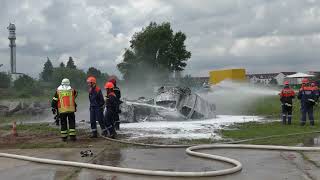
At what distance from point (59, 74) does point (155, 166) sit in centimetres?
4866

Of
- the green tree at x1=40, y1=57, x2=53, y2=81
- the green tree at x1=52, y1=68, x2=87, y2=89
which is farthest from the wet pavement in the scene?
the green tree at x1=40, y1=57, x2=53, y2=81

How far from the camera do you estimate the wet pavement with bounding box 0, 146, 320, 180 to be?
7.75 metres

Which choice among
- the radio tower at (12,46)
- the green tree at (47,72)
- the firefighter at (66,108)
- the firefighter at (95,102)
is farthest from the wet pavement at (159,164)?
the radio tower at (12,46)

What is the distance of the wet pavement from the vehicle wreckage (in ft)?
24.5

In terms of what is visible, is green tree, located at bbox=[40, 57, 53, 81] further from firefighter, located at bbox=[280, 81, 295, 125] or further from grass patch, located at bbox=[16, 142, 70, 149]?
grass patch, located at bbox=[16, 142, 70, 149]

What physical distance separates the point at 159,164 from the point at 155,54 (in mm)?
46139

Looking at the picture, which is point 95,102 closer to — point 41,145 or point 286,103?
point 41,145

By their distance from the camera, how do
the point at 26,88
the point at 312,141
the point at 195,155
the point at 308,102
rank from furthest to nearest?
the point at 26,88 → the point at 308,102 → the point at 312,141 → the point at 195,155

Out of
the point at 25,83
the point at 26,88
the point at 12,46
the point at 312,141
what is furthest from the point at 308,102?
the point at 12,46

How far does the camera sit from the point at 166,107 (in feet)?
62.5

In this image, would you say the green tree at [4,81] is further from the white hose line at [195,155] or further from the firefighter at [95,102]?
the white hose line at [195,155]

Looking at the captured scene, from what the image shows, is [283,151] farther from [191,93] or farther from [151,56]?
[151,56]

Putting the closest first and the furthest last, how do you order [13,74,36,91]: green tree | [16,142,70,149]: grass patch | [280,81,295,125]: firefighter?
[16,142,70,149]: grass patch, [280,81,295,125]: firefighter, [13,74,36,91]: green tree

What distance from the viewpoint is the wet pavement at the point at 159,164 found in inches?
305
